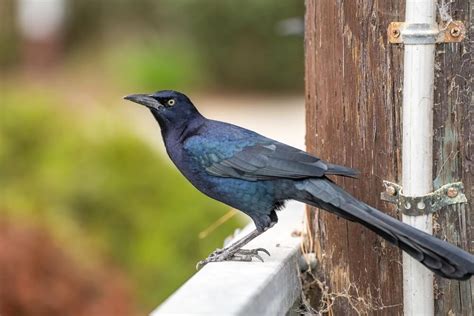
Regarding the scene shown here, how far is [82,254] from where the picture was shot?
230 inches

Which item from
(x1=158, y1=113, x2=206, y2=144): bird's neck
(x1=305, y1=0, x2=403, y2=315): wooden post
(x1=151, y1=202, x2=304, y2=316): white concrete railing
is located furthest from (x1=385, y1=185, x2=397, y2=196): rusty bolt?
(x1=158, y1=113, x2=206, y2=144): bird's neck

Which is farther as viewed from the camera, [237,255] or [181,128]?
[181,128]

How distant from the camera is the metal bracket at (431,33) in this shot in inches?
118

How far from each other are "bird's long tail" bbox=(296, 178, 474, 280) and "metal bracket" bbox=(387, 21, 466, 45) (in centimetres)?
52

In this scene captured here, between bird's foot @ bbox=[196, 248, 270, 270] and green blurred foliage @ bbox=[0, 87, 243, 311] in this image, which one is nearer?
bird's foot @ bbox=[196, 248, 270, 270]

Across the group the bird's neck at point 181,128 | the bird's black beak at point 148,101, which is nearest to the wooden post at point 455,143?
the bird's neck at point 181,128

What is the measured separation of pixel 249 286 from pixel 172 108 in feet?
3.82

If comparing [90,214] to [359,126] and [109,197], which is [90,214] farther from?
[359,126]

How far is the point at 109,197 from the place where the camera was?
636cm

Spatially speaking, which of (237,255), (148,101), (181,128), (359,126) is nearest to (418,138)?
(359,126)

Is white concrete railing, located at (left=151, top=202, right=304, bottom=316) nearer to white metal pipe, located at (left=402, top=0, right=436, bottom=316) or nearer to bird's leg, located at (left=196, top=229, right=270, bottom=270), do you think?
bird's leg, located at (left=196, top=229, right=270, bottom=270)

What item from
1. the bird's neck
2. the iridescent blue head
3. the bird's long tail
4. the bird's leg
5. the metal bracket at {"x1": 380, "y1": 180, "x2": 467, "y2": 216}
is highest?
the iridescent blue head

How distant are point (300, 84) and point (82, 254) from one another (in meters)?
12.9

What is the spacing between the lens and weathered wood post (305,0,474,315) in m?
3.07
